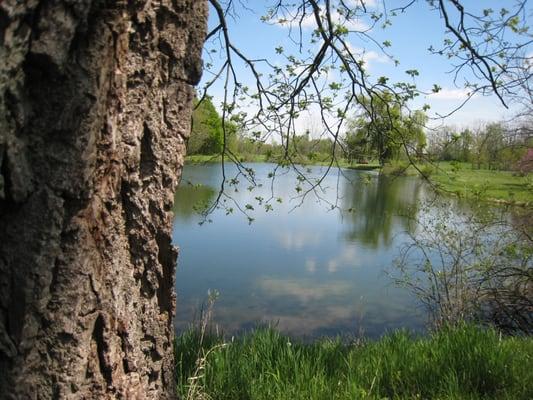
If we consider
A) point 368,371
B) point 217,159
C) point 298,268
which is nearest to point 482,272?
point 217,159

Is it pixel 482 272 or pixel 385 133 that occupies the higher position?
pixel 385 133

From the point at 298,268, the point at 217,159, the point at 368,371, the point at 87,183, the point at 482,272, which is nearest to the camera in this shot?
the point at 87,183

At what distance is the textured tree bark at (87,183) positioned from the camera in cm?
123

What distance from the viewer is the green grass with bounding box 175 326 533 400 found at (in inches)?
104

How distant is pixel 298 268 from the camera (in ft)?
37.1

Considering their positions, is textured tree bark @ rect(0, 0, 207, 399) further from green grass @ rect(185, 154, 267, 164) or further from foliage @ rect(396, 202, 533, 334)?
foliage @ rect(396, 202, 533, 334)

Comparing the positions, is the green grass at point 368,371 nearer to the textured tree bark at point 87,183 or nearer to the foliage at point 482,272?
the textured tree bark at point 87,183

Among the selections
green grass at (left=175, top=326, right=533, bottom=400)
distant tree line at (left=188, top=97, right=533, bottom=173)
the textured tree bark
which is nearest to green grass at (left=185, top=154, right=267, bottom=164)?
distant tree line at (left=188, top=97, right=533, bottom=173)

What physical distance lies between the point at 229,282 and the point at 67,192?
8.73 meters

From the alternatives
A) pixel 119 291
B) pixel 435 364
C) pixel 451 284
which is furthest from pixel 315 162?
pixel 119 291

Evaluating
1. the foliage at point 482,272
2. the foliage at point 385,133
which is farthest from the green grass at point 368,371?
the foliage at point 482,272

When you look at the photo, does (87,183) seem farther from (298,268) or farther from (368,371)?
(298,268)

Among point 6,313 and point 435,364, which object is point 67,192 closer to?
point 6,313

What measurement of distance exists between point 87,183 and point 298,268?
10.2 meters
